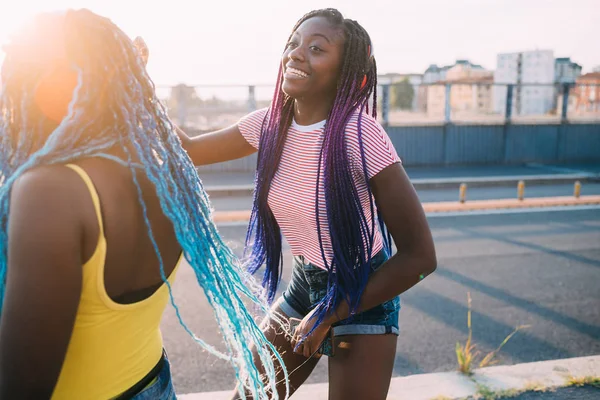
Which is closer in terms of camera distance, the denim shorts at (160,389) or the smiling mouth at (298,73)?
the denim shorts at (160,389)

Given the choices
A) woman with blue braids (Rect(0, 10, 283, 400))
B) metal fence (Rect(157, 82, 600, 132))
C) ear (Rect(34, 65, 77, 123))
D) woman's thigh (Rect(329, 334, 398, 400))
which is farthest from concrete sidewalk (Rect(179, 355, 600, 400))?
metal fence (Rect(157, 82, 600, 132))

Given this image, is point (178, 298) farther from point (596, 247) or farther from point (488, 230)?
point (596, 247)

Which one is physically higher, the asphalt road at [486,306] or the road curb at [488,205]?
the asphalt road at [486,306]

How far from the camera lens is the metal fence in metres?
14.8

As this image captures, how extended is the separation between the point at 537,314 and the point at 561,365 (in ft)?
5.43

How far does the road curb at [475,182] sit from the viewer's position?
490 inches

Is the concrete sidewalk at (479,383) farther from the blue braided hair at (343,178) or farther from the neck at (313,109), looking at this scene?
the neck at (313,109)

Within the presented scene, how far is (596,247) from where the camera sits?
7652mm

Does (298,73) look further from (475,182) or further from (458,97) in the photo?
(458,97)

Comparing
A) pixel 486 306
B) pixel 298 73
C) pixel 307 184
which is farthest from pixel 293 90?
pixel 486 306

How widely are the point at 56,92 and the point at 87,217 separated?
13.0 inches

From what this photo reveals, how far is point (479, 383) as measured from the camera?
332cm

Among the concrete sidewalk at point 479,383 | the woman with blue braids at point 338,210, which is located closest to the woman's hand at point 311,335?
the woman with blue braids at point 338,210

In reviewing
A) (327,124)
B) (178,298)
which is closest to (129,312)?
(327,124)
